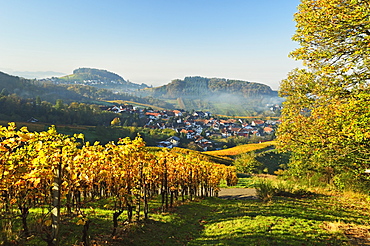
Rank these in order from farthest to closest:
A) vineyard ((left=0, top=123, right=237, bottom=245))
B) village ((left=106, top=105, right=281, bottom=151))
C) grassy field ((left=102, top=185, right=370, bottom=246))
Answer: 1. village ((left=106, top=105, right=281, bottom=151))
2. grassy field ((left=102, top=185, right=370, bottom=246))
3. vineyard ((left=0, top=123, right=237, bottom=245))

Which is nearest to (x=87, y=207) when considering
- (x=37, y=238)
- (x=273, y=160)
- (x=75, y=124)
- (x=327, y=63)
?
(x=37, y=238)

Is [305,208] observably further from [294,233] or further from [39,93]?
[39,93]

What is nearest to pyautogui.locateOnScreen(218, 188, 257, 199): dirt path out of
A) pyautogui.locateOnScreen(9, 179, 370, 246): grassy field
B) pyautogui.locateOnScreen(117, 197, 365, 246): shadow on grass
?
pyautogui.locateOnScreen(117, 197, 365, 246): shadow on grass

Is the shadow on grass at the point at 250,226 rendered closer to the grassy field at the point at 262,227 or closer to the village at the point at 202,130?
the grassy field at the point at 262,227

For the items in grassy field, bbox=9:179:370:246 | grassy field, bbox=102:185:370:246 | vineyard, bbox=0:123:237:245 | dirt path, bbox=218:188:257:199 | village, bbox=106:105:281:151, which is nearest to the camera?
vineyard, bbox=0:123:237:245

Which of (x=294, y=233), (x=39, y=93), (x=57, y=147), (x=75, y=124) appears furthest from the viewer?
(x=39, y=93)

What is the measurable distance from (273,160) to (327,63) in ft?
179

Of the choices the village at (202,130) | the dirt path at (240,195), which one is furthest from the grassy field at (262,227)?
the village at (202,130)

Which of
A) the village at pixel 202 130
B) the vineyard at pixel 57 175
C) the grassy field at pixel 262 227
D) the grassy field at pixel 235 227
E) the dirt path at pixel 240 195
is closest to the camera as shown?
the vineyard at pixel 57 175

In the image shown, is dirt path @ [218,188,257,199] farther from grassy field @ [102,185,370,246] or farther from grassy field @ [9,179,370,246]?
grassy field @ [9,179,370,246]

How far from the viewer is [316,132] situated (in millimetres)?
12031

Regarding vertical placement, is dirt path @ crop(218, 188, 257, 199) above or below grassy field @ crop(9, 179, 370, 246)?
below

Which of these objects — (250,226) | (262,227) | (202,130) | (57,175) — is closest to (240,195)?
(250,226)

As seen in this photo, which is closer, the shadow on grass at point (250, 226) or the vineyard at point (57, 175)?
the vineyard at point (57, 175)
